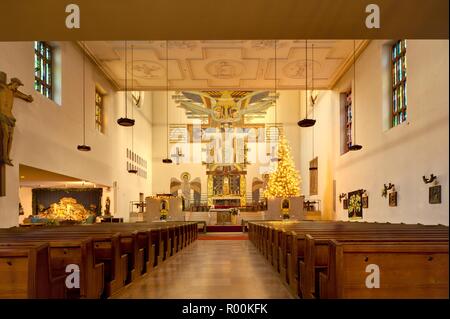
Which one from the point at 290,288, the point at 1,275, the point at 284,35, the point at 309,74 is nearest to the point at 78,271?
the point at 1,275

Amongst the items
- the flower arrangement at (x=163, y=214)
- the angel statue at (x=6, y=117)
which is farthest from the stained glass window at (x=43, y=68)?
the flower arrangement at (x=163, y=214)

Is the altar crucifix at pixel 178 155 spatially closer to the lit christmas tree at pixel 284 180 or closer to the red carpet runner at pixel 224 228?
the lit christmas tree at pixel 284 180

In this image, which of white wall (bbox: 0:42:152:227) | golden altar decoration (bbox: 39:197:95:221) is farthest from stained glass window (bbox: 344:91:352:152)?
golden altar decoration (bbox: 39:197:95:221)

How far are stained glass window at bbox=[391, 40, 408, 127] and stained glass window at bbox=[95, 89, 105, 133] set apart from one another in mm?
11199

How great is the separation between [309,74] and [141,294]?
13.9 metres

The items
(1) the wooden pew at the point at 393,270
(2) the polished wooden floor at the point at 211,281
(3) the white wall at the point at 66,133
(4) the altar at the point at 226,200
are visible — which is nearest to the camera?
(1) the wooden pew at the point at 393,270

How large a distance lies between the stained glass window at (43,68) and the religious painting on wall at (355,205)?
10.5 meters

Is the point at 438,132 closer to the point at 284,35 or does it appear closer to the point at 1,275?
the point at 284,35

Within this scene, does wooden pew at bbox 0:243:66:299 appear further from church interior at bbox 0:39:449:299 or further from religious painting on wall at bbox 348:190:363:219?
religious painting on wall at bbox 348:190:363:219

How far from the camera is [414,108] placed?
31.4 ft

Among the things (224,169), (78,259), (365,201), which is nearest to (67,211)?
(365,201)

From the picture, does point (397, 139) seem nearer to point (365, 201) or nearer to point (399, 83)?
point (399, 83)

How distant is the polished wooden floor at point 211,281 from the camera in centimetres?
429

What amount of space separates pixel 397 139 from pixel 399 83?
1.64 metres
